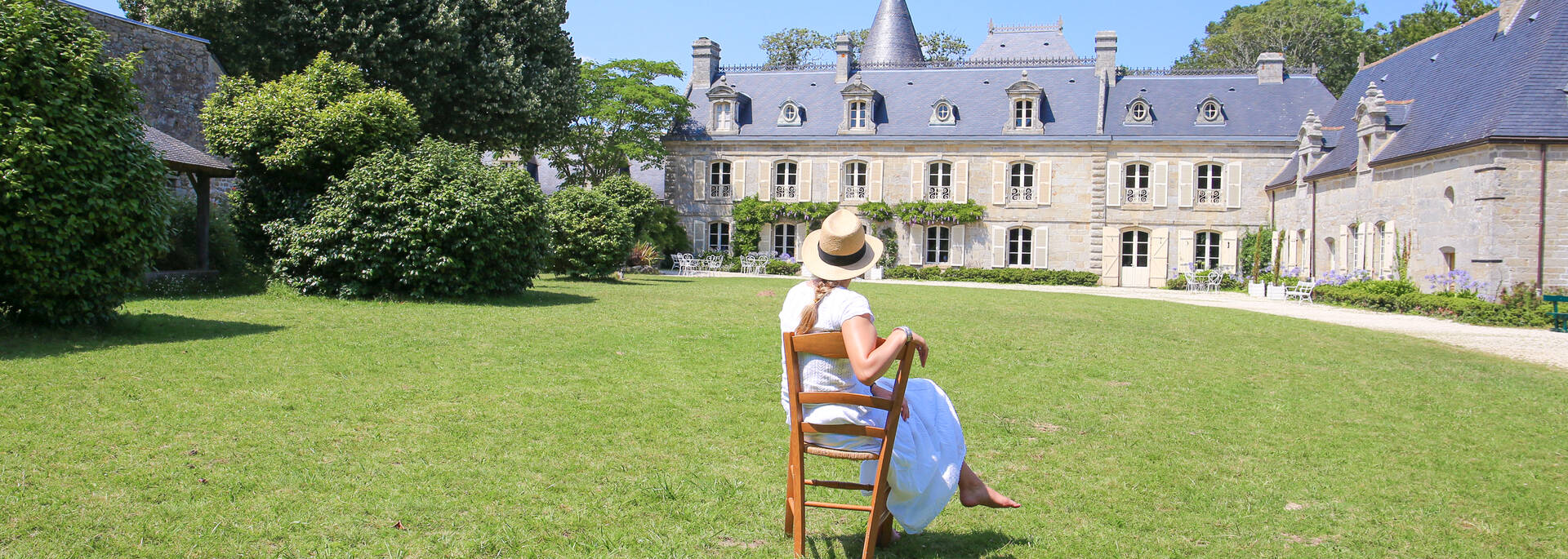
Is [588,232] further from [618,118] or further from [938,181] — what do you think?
[938,181]

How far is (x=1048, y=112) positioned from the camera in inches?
1246

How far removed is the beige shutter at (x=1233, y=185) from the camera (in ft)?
97.4

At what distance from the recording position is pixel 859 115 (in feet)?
107

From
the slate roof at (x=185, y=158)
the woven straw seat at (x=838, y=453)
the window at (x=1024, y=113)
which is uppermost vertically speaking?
the window at (x=1024, y=113)

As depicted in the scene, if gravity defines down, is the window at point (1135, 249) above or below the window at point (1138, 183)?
below

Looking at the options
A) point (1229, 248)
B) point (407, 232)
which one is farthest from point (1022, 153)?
point (407, 232)

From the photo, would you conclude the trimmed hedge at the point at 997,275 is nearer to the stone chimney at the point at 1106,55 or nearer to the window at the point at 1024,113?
the window at the point at 1024,113

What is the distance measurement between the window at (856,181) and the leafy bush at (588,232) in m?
12.7

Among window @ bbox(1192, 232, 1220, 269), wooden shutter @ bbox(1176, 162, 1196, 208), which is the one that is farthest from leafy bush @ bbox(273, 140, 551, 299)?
window @ bbox(1192, 232, 1220, 269)

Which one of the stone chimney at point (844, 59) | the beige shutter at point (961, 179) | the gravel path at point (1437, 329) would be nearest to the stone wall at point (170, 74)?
the stone chimney at point (844, 59)

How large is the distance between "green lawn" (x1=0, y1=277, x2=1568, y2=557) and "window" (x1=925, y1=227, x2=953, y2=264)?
71.9ft

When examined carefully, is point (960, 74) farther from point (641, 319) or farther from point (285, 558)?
point (285, 558)

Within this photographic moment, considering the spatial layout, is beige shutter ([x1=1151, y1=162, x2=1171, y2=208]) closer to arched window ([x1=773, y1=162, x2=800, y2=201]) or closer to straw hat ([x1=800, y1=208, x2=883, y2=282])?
arched window ([x1=773, y1=162, x2=800, y2=201])

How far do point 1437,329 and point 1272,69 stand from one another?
739 inches
